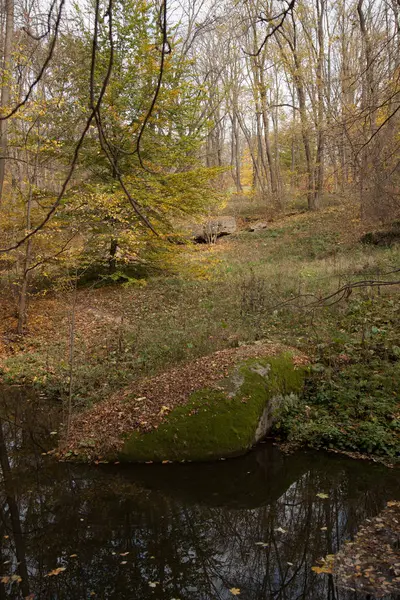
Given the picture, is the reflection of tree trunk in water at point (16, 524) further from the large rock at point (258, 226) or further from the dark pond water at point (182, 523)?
the large rock at point (258, 226)

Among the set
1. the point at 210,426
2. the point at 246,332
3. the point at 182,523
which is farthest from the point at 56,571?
the point at 246,332

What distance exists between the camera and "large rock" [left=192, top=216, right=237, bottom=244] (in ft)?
66.9

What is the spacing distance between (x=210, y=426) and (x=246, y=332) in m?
3.20

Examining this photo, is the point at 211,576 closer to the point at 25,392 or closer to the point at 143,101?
the point at 25,392

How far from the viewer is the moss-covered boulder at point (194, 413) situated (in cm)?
597

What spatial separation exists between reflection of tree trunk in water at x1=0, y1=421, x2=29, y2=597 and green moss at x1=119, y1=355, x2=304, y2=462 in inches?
55.4

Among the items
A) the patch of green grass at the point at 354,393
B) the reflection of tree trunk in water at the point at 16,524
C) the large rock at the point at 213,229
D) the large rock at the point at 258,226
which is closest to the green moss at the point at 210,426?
the patch of green grass at the point at 354,393

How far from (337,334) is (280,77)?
26.0 m

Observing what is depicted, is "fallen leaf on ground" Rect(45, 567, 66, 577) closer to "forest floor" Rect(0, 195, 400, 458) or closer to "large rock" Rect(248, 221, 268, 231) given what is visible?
"forest floor" Rect(0, 195, 400, 458)

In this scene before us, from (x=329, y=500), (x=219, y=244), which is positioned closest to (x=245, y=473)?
(x=329, y=500)

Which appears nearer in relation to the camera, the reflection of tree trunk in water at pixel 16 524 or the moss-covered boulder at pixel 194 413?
the reflection of tree trunk in water at pixel 16 524

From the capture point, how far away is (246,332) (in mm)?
8977

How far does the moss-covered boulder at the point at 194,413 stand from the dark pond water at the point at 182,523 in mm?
236

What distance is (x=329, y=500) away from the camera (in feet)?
15.9
